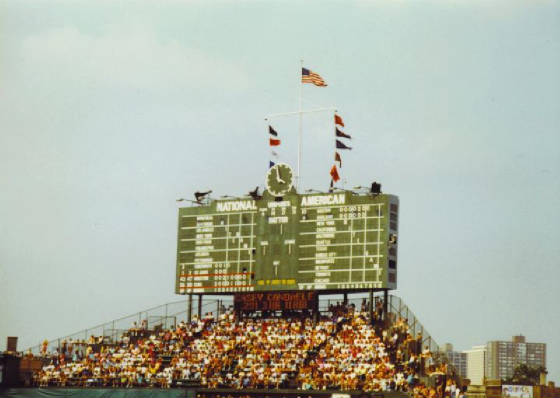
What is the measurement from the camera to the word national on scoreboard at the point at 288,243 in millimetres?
53438

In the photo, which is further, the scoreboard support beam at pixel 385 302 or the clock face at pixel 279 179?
the clock face at pixel 279 179

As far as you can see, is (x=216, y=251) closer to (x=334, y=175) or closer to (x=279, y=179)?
(x=279, y=179)

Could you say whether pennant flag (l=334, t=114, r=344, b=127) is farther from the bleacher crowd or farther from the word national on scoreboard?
the bleacher crowd

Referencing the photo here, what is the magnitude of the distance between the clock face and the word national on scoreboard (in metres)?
0.06

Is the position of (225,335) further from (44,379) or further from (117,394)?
(44,379)

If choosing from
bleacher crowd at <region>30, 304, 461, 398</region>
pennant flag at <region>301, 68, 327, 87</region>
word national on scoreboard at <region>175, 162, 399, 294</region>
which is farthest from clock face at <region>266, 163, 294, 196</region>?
bleacher crowd at <region>30, 304, 461, 398</region>

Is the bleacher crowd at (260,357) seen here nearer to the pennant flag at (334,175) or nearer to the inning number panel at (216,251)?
the inning number panel at (216,251)

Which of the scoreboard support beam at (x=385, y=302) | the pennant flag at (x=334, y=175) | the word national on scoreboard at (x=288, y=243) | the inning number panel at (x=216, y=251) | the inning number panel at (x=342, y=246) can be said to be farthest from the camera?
the inning number panel at (x=216, y=251)

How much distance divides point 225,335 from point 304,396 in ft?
30.7

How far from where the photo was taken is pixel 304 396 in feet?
168

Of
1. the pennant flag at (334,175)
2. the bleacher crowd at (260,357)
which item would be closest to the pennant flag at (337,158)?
the pennant flag at (334,175)

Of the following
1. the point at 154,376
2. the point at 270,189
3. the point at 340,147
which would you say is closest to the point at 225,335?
the point at 154,376

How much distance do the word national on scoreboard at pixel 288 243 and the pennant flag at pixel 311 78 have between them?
554 centimetres

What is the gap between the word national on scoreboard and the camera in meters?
53.4
